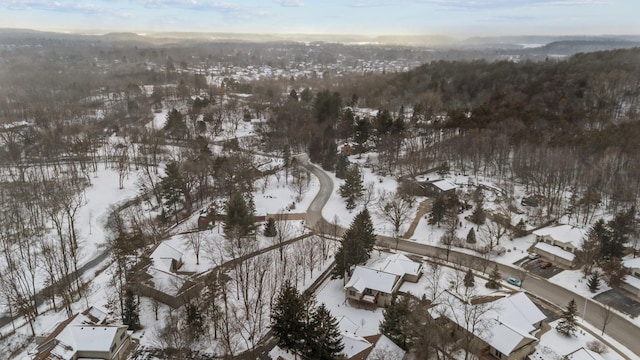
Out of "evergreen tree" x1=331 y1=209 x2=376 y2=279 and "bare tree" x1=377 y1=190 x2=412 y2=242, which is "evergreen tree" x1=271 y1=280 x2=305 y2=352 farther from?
"bare tree" x1=377 y1=190 x2=412 y2=242

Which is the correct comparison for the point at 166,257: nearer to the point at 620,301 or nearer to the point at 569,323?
the point at 569,323

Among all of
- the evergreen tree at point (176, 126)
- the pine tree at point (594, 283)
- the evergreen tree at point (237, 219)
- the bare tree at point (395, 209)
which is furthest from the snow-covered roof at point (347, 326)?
the evergreen tree at point (176, 126)

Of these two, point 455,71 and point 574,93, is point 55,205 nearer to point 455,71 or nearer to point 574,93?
point 574,93

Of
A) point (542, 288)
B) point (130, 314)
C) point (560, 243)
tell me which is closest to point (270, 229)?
point (130, 314)

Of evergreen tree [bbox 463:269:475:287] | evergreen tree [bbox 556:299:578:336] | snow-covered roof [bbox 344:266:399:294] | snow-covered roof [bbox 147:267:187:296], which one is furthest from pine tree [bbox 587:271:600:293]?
snow-covered roof [bbox 147:267:187:296]

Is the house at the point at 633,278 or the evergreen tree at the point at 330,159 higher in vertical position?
the evergreen tree at the point at 330,159

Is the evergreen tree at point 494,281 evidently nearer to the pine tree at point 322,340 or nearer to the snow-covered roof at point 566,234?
the snow-covered roof at point 566,234

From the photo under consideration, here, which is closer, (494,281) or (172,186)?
(494,281)
